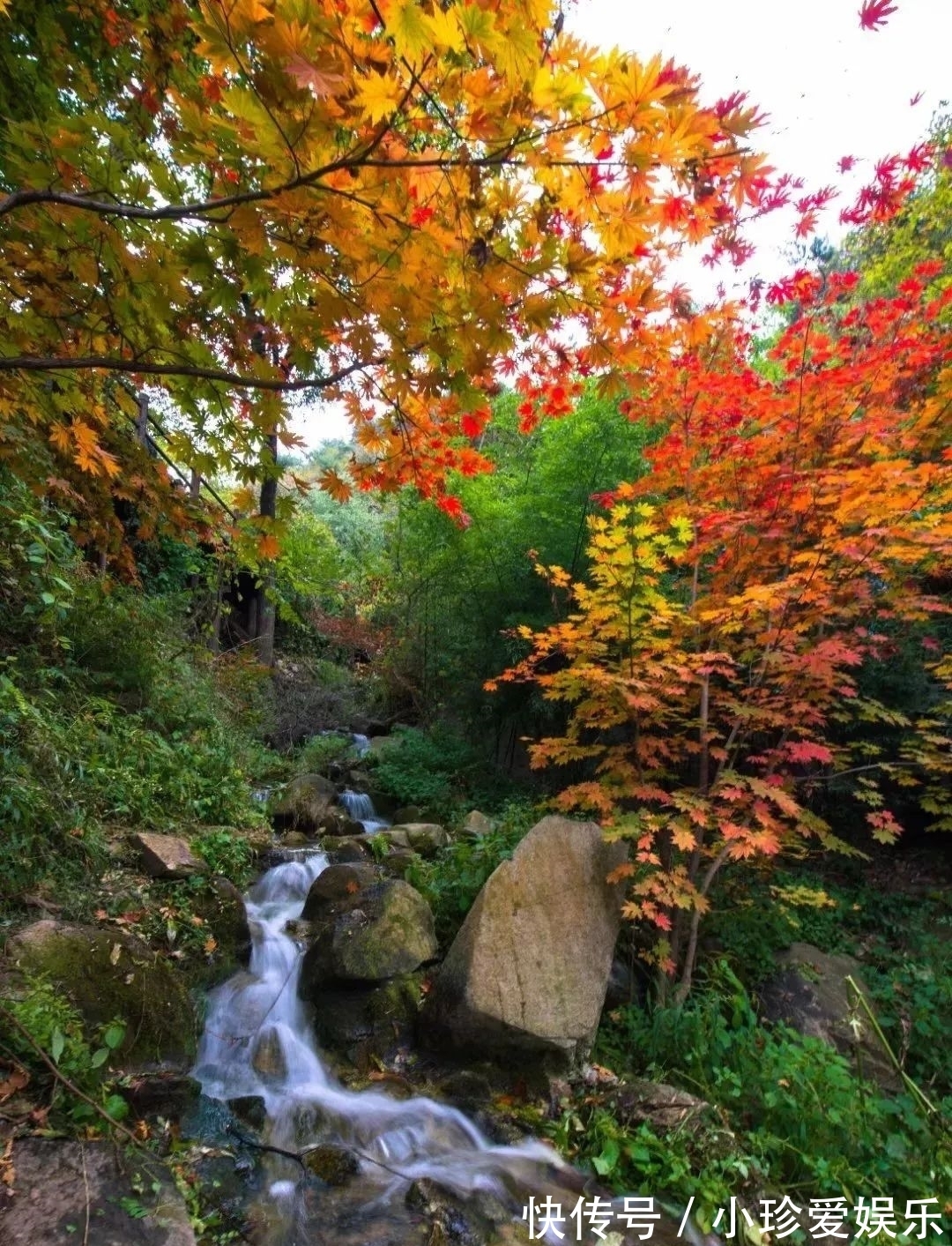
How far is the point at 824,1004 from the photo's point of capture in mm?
4164

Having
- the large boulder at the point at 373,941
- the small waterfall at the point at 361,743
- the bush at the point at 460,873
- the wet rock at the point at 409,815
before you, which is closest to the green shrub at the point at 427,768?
the wet rock at the point at 409,815

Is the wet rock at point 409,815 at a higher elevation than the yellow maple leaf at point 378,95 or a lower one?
lower

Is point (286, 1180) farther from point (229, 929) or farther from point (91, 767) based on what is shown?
point (91, 767)

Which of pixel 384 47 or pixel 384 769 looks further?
pixel 384 769

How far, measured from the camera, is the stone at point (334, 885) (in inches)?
180

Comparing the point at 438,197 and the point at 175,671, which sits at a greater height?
the point at 438,197

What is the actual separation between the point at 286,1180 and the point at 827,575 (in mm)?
4192

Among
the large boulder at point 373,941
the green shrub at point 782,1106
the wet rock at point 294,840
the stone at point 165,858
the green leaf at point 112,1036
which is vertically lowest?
the green shrub at point 782,1106

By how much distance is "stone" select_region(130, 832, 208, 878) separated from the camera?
3.90 meters

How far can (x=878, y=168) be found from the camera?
9.62 feet

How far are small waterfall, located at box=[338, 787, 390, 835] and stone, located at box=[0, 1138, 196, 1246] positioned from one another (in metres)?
5.31

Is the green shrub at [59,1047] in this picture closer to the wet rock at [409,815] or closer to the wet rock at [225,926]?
the wet rock at [225,926]

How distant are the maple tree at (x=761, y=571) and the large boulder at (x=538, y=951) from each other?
329 mm

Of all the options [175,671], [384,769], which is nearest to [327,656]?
[384,769]
